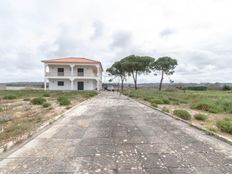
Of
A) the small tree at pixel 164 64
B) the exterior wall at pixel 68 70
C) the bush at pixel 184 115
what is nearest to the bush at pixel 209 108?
the bush at pixel 184 115

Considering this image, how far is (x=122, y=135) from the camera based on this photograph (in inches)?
233

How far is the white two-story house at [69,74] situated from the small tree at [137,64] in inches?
360

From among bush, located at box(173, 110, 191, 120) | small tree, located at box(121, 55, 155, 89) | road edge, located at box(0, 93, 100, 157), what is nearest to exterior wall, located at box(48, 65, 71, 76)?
small tree, located at box(121, 55, 155, 89)

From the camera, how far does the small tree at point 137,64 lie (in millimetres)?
41844

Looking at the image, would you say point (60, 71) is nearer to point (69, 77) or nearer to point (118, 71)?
point (69, 77)

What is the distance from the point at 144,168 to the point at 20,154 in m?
2.71

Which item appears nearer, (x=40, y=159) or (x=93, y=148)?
(x=40, y=159)

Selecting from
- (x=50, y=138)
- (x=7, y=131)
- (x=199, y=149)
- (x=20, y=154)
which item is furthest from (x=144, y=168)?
(x=7, y=131)

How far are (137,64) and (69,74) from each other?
47.7 feet

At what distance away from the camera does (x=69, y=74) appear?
1390 inches

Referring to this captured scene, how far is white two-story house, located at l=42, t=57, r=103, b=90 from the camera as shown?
112ft

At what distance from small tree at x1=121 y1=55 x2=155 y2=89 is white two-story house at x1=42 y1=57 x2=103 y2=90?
9144mm

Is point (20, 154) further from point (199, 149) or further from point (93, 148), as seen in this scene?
point (199, 149)

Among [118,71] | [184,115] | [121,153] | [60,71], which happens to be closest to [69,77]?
[60,71]
